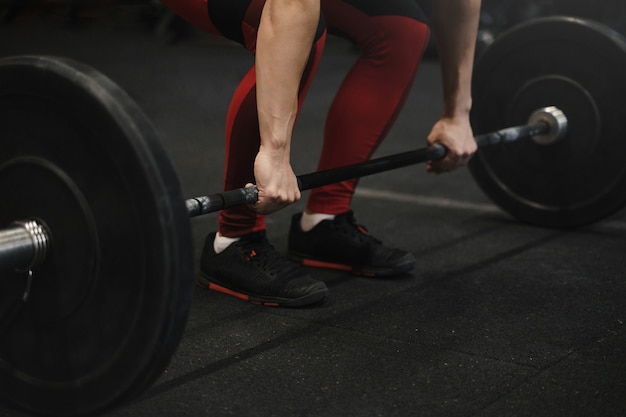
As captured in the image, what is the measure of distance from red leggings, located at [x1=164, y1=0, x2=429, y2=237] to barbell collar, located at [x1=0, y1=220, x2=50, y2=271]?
0.51 metres

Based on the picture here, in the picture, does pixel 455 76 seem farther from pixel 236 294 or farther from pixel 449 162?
pixel 236 294

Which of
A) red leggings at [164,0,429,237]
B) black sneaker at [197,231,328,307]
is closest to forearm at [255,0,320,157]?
red leggings at [164,0,429,237]

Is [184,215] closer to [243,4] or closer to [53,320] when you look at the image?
[53,320]

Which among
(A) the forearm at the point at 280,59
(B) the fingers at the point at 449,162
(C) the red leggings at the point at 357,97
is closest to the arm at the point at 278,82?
(A) the forearm at the point at 280,59

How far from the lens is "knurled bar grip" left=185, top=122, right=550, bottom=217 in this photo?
1.17m

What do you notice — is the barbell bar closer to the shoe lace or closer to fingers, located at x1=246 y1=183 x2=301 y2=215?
fingers, located at x1=246 y1=183 x2=301 y2=215

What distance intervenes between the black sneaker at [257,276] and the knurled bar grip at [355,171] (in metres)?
0.22

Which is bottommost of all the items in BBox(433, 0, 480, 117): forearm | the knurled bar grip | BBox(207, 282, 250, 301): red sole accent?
BBox(207, 282, 250, 301): red sole accent

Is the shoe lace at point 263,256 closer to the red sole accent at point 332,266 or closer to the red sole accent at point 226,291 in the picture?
the red sole accent at point 226,291

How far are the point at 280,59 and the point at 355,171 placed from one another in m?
0.27

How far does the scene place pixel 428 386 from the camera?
3.84 feet

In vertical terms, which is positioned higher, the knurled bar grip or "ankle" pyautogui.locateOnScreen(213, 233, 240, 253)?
the knurled bar grip

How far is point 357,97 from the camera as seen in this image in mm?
1659

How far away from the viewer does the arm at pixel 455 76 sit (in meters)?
1.59
